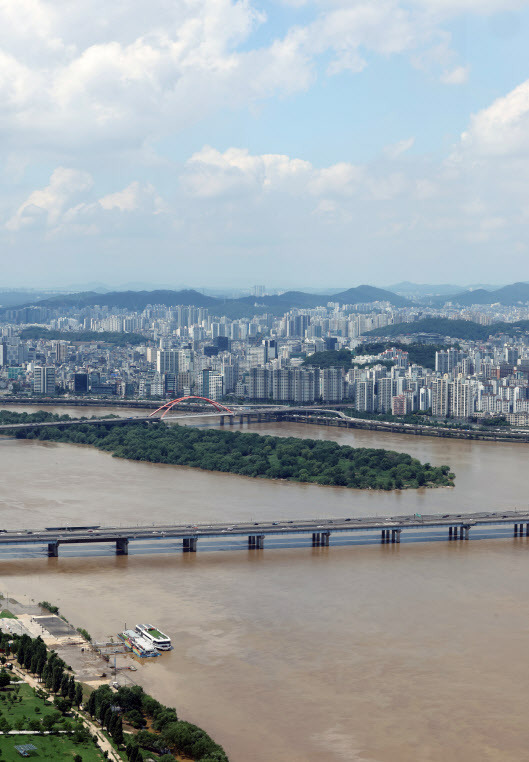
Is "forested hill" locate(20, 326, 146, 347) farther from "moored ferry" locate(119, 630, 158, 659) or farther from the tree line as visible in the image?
the tree line

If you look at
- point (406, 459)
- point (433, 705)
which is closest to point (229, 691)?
point (433, 705)

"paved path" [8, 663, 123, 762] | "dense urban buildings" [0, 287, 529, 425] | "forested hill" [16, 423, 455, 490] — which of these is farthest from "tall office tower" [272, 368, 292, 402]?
"paved path" [8, 663, 123, 762]

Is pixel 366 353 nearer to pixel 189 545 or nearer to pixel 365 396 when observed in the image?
pixel 365 396

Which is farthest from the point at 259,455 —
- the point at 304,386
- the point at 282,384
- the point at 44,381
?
the point at 44,381

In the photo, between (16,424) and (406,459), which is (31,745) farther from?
(16,424)

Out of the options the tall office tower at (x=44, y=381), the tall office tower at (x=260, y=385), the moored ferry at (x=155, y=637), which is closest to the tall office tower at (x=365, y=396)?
the tall office tower at (x=260, y=385)

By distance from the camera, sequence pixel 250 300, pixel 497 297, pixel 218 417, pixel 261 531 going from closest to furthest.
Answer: pixel 261 531
pixel 218 417
pixel 250 300
pixel 497 297
